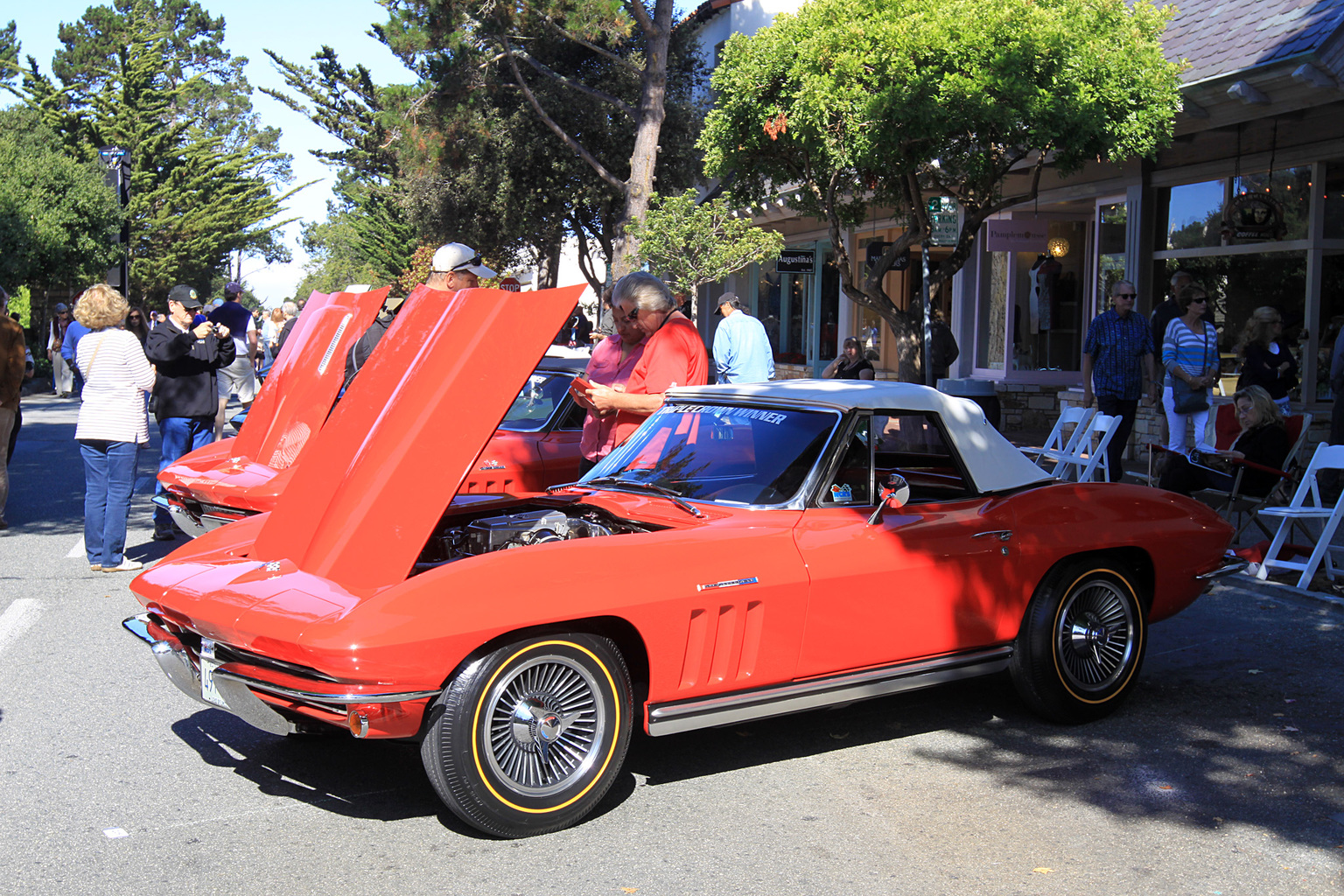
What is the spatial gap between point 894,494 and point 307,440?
4026 millimetres

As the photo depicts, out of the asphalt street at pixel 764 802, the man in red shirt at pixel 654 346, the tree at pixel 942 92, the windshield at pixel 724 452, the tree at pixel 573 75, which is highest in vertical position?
the tree at pixel 573 75

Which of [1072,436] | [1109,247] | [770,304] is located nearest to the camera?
[1072,436]

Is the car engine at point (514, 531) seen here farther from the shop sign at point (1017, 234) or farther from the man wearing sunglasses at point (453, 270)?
the shop sign at point (1017, 234)

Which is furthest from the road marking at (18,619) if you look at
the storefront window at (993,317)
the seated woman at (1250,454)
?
the storefront window at (993,317)

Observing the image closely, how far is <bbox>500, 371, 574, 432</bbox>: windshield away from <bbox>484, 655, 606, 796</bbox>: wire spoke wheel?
4063mm

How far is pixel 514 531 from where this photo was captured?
4754 millimetres

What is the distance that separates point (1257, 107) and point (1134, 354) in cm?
273

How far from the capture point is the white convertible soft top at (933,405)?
4.97 metres

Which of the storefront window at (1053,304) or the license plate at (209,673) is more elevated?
the storefront window at (1053,304)

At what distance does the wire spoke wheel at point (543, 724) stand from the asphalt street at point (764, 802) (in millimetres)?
222

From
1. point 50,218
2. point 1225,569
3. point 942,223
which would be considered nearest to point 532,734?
point 1225,569

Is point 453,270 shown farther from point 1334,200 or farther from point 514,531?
point 1334,200

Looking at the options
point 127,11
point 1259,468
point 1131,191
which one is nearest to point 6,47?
point 127,11

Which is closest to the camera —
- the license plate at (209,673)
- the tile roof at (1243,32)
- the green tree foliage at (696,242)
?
the license plate at (209,673)
